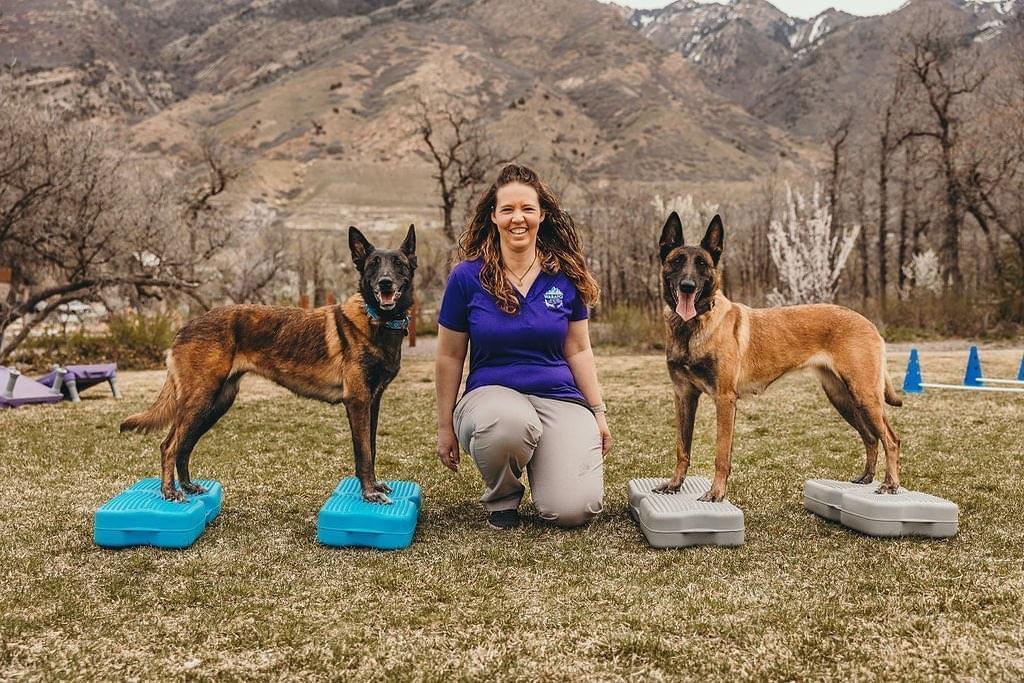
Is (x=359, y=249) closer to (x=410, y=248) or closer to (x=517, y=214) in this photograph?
(x=410, y=248)

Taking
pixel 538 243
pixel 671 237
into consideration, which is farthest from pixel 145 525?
pixel 671 237

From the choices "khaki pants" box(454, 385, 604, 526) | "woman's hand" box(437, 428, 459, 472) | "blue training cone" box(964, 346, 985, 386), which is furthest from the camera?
"blue training cone" box(964, 346, 985, 386)

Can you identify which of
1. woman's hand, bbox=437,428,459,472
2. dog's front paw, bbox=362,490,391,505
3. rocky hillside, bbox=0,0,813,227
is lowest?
dog's front paw, bbox=362,490,391,505

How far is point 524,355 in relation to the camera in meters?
4.01

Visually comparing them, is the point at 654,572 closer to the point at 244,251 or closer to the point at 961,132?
the point at 961,132

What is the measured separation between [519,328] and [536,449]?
27.6 inches

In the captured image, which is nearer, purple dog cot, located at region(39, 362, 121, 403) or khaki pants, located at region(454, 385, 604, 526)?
khaki pants, located at region(454, 385, 604, 526)

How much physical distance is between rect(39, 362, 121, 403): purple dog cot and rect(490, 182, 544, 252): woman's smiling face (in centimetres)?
773

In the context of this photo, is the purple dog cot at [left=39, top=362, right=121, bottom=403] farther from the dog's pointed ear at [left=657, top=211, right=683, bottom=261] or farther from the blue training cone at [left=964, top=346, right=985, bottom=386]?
the blue training cone at [left=964, top=346, right=985, bottom=386]

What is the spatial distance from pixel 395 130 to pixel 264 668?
108480 millimetres

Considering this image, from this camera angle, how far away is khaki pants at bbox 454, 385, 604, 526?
3723mm

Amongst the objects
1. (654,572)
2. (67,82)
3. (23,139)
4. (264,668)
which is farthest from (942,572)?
(67,82)

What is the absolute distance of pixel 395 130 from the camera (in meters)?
104

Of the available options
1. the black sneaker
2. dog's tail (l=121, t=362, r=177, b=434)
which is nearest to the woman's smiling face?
the black sneaker
